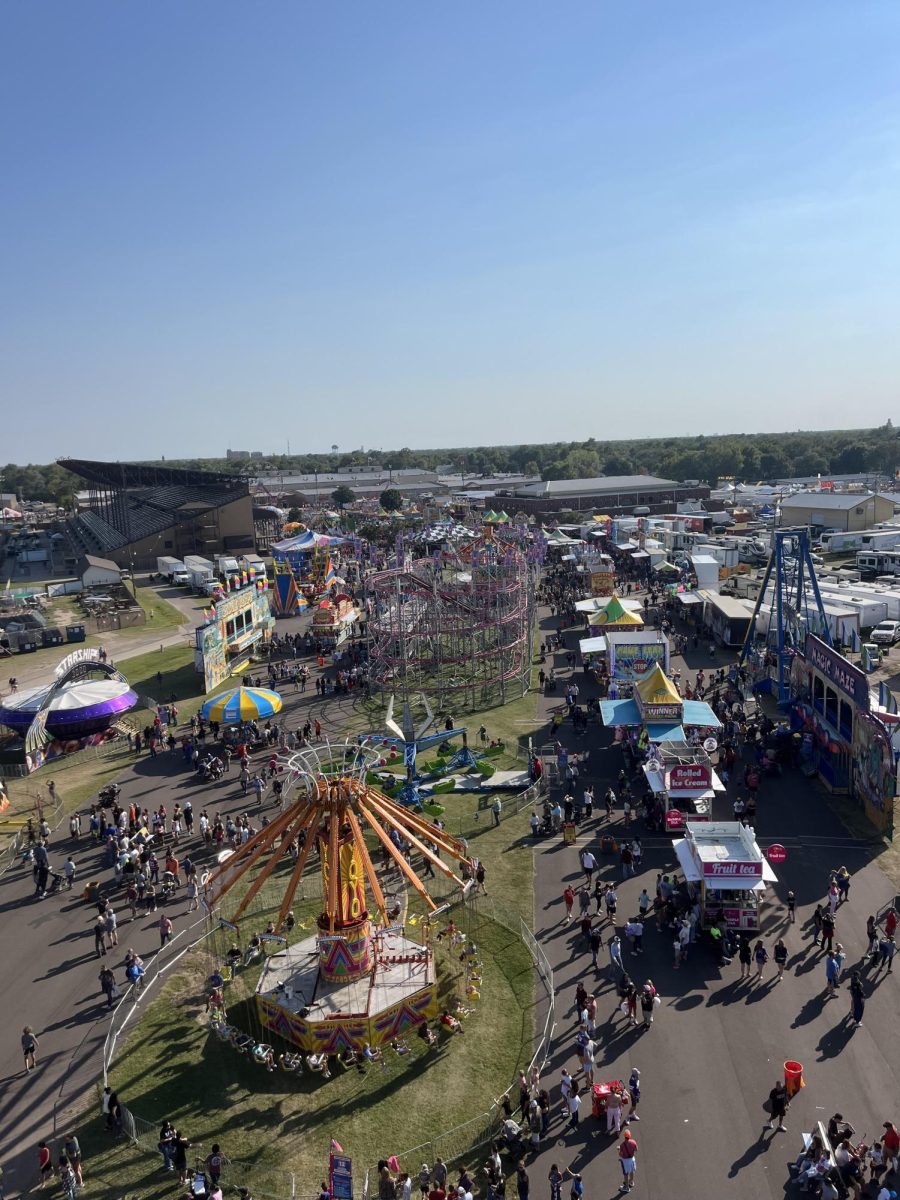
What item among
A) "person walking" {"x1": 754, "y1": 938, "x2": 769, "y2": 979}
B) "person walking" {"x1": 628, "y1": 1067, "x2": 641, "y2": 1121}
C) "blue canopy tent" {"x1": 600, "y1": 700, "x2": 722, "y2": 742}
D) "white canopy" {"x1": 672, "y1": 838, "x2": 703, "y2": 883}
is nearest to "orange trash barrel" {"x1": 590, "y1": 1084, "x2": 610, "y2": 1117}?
"person walking" {"x1": 628, "y1": 1067, "x2": 641, "y2": 1121}

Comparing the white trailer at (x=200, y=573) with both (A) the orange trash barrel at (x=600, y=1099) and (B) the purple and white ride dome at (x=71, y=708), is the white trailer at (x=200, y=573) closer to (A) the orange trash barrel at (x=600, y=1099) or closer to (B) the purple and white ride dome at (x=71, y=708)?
(B) the purple and white ride dome at (x=71, y=708)

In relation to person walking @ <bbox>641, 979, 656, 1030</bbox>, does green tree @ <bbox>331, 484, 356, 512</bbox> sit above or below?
above

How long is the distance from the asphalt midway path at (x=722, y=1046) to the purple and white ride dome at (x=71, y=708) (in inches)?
791

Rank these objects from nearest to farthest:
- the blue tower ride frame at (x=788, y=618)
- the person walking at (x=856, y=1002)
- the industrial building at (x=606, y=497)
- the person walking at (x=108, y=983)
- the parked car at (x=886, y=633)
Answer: the person walking at (x=856, y=1002)
the person walking at (x=108, y=983)
the blue tower ride frame at (x=788, y=618)
the parked car at (x=886, y=633)
the industrial building at (x=606, y=497)

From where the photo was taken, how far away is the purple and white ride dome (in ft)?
107

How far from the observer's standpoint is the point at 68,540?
106250 millimetres

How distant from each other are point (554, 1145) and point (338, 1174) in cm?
357

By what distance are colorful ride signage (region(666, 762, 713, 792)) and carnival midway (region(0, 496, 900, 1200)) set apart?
0.11 m

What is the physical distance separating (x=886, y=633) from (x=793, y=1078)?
1355 inches

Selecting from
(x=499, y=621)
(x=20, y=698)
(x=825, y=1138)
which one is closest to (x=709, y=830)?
(x=825, y=1138)

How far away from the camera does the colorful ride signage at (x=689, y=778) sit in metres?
23.7

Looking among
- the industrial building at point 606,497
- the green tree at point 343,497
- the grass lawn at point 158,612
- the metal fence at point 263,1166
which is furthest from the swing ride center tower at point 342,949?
the green tree at point 343,497

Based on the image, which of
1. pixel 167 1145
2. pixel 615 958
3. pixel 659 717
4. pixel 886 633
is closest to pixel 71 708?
pixel 659 717

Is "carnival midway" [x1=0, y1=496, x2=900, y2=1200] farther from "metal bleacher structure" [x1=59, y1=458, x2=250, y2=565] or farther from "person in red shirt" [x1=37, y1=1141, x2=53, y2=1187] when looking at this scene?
"metal bleacher structure" [x1=59, y1=458, x2=250, y2=565]
